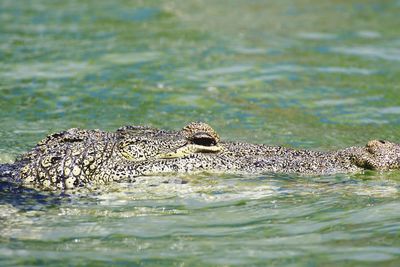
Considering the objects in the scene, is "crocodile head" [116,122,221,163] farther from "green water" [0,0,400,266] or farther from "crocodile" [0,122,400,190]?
"green water" [0,0,400,266]

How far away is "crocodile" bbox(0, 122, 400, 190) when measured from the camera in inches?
335

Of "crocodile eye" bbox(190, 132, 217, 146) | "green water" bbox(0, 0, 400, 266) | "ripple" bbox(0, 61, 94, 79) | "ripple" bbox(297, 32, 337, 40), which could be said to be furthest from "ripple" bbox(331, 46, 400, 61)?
"crocodile eye" bbox(190, 132, 217, 146)

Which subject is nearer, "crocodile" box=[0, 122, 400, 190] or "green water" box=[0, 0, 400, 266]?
"green water" box=[0, 0, 400, 266]

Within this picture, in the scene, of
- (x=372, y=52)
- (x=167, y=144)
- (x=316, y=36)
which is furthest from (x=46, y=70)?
(x=167, y=144)

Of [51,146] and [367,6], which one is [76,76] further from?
[367,6]

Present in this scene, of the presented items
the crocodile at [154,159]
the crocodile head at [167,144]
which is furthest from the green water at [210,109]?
the crocodile head at [167,144]

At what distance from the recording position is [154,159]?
872 cm

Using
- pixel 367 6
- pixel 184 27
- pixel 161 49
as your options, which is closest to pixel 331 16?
pixel 367 6

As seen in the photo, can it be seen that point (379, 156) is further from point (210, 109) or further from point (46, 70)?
point (46, 70)

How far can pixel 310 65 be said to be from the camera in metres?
15.7

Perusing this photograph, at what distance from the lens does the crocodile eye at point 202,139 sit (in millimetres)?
8786

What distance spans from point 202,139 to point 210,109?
4369mm

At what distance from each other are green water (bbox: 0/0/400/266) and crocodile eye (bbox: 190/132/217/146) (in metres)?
0.44

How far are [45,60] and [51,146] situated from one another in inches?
286
